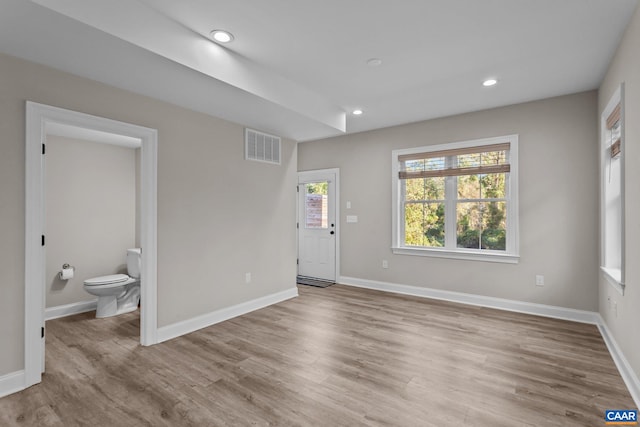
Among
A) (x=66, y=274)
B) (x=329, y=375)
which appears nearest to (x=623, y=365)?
(x=329, y=375)

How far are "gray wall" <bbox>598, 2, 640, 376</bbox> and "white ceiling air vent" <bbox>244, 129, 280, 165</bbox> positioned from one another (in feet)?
11.6

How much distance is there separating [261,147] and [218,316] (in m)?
2.14

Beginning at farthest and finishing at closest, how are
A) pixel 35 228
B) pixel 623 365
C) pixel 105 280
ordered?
pixel 105 280 < pixel 623 365 < pixel 35 228

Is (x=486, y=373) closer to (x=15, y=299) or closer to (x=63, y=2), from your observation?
(x=15, y=299)

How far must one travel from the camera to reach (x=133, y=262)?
14.3 ft

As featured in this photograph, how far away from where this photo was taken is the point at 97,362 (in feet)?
8.91

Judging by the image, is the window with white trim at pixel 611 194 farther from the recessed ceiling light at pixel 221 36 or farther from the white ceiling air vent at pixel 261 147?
the white ceiling air vent at pixel 261 147

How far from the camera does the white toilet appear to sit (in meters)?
3.79

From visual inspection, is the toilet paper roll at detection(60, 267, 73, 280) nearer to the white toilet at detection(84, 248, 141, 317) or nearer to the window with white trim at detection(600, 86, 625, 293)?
the white toilet at detection(84, 248, 141, 317)

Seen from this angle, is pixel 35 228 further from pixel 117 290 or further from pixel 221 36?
pixel 221 36

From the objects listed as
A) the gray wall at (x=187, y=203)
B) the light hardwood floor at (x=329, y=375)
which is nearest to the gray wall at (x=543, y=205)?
the light hardwood floor at (x=329, y=375)

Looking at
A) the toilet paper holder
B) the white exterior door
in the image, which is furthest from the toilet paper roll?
the white exterior door

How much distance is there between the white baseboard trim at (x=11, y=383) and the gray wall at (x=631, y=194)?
4212mm

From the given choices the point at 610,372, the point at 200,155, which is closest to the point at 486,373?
the point at 610,372
